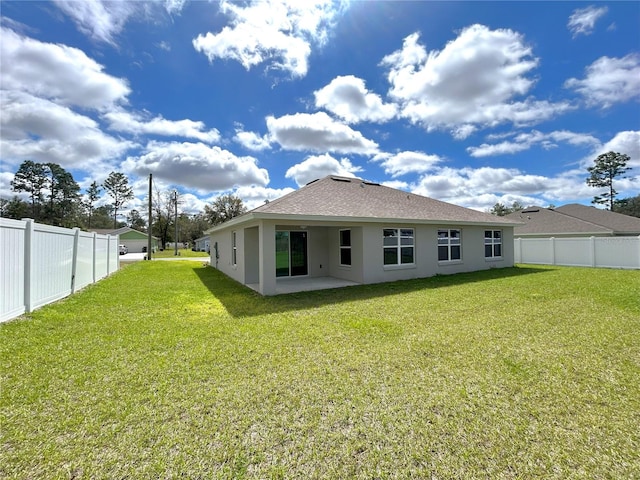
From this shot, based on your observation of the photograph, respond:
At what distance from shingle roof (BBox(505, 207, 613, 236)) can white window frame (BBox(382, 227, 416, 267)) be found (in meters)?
10.7

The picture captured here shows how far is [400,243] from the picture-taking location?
11.8 metres

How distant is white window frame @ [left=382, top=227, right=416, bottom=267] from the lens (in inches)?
448

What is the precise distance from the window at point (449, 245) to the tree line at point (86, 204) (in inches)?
1432

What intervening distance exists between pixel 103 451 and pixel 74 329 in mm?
4329

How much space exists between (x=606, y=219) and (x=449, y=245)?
683 inches

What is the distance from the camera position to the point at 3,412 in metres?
2.80

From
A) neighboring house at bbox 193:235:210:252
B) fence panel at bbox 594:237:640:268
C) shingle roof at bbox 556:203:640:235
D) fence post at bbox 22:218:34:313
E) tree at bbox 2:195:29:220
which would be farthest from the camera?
neighboring house at bbox 193:235:210:252

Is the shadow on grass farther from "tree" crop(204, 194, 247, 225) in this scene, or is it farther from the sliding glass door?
"tree" crop(204, 194, 247, 225)

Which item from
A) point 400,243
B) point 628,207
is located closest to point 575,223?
point 400,243

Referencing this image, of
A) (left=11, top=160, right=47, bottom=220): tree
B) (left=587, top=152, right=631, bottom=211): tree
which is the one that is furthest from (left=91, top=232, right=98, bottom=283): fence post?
(left=587, top=152, right=631, bottom=211): tree

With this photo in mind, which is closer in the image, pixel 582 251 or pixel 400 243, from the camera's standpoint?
pixel 400 243

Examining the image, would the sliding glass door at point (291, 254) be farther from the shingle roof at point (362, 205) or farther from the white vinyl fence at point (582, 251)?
the white vinyl fence at point (582, 251)

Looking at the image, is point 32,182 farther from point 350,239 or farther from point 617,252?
point 617,252

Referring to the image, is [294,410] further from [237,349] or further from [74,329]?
[74,329]
